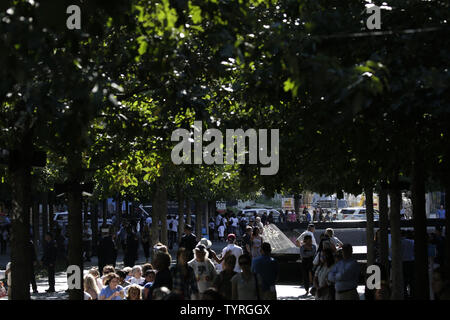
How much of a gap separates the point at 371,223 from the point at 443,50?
10126 mm

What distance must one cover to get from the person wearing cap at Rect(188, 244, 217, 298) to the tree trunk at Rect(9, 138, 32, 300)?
124 inches

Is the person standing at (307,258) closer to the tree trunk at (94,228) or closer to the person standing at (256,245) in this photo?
the person standing at (256,245)

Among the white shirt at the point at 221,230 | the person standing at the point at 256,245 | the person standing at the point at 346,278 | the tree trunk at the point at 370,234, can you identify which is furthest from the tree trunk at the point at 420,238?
the white shirt at the point at 221,230

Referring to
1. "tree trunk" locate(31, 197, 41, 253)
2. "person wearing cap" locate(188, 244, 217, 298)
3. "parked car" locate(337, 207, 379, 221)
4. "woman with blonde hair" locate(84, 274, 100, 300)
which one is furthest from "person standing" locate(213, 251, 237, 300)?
"parked car" locate(337, 207, 379, 221)

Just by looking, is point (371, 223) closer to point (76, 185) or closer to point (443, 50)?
point (76, 185)

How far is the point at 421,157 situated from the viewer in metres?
12.5

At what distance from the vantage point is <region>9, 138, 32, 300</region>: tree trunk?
38.0 feet

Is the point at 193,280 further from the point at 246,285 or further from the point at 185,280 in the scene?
the point at 246,285

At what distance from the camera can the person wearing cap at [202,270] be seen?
14.0 metres

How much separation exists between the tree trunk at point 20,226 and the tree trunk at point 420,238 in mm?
5667

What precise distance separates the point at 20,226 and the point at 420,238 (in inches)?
232

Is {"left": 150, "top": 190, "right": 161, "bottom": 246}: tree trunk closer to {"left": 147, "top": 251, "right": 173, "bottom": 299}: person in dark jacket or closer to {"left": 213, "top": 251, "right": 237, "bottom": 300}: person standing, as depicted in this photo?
{"left": 213, "top": 251, "right": 237, "bottom": 300}: person standing

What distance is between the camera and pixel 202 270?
1406 centimetres
